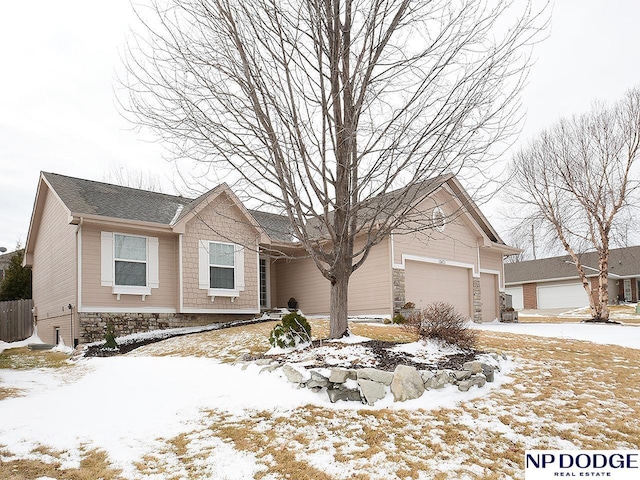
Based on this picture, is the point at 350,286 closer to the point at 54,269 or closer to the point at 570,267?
the point at 54,269

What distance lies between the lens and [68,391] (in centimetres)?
736

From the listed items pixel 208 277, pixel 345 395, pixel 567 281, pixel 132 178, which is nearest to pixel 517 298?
pixel 567 281

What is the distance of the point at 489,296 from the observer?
2084cm

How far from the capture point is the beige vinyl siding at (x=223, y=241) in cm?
1529

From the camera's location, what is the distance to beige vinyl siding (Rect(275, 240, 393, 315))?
16188 millimetres

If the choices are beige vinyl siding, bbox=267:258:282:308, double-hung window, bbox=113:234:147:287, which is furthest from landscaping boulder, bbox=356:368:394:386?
beige vinyl siding, bbox=267:258:282:308

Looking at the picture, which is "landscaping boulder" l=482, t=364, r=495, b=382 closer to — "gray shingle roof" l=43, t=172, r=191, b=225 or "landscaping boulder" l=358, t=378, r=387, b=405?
"landscaping boulder" l=358, t=378, r=387, b=405

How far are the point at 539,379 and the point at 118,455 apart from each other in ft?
20.1

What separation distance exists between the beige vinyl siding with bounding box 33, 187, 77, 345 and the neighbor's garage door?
1067cm

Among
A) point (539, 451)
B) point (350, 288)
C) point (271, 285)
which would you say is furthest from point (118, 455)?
point (271, 285)

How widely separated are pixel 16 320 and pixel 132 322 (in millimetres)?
9096

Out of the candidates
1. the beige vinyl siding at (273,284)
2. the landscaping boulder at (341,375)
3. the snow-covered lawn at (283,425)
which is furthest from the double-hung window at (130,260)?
the landscaping boulder at (341,375)

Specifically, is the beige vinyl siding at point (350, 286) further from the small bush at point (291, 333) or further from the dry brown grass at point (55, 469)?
the dry brown grass at point (55, 469)

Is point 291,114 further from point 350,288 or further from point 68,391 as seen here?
point 350,288
